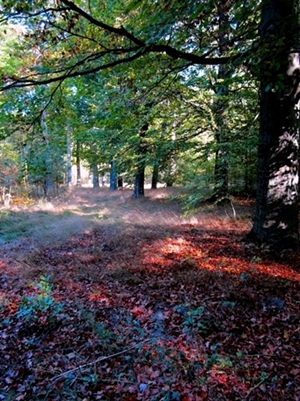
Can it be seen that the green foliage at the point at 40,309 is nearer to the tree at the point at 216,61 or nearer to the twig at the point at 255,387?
the twig at the point at 255,387

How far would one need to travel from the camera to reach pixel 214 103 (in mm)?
7676

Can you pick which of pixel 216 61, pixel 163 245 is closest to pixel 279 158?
Answer: pixel 216 61

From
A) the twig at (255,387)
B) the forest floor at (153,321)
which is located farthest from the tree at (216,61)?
the twig at (255,387)

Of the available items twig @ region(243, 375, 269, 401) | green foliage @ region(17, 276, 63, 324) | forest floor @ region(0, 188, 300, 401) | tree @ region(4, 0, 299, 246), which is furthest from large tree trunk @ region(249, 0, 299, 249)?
green foliage @ region(17, 276, 63, 324)

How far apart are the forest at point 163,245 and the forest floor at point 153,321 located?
0.07ft

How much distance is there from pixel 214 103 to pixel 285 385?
696 cm

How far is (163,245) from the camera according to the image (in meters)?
6.31

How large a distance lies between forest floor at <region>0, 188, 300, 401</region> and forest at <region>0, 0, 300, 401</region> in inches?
0.8

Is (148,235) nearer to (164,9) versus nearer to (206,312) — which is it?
→ (206,312)

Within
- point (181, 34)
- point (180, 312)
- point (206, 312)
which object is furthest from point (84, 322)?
point (181, 34)

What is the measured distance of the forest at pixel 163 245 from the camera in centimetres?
273

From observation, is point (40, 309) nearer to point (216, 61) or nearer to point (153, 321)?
point (153, 321)

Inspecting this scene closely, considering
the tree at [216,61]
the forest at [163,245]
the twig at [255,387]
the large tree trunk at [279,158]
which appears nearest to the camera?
the twig at [255,387]

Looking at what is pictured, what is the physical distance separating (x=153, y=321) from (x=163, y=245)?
2.80 m
